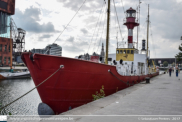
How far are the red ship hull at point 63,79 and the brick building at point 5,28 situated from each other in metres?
44.5

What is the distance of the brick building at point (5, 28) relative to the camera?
152ft

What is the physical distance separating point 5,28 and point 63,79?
163ft

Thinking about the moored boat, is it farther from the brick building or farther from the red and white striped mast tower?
the brick building

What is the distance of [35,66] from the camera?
6969 mm

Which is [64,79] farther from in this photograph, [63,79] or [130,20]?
[130,20]

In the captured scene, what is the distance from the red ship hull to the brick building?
4449 centimetres

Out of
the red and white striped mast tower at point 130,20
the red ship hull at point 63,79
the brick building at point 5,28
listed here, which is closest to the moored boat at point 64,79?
the red ship hull at point 63,79

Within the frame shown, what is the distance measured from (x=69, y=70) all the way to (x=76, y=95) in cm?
137

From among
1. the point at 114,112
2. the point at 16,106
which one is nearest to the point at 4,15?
the point at 16,106

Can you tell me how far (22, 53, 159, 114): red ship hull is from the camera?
6941 mm

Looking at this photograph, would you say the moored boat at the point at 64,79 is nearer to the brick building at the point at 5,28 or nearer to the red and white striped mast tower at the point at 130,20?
the red and white striped mast tower at the point at 130,20

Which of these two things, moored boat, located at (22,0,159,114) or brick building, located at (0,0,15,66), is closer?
moored boat, located at (22,0,159,114)

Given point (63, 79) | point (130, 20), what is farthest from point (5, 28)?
point (63, 79)

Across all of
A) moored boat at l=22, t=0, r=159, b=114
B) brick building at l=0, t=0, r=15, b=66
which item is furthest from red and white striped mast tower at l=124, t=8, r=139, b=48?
brick building at l=0, t=0, r=15, b=66
